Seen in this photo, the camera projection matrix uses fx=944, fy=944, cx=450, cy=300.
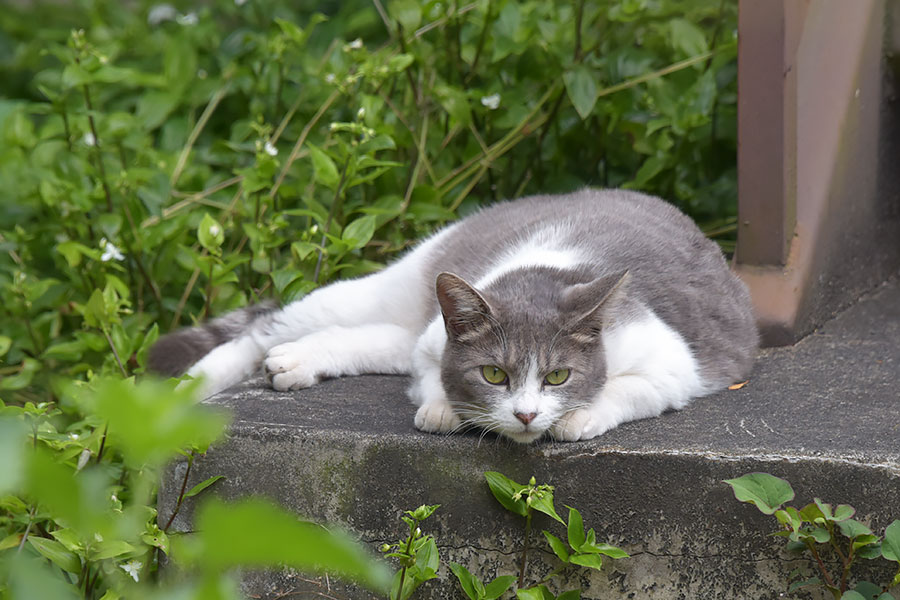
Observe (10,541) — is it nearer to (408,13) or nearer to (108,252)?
(108,252)

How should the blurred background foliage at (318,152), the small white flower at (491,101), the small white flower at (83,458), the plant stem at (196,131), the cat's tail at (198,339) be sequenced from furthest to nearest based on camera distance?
the plant stem at (196,131) < the small white flower at (491,101) < the blurred background foliage at (318,152) < the cat's tail at (198,339) < the small white flower at (83,458)

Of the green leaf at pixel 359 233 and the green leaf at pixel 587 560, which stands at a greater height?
the green leaf at pixel 359 233

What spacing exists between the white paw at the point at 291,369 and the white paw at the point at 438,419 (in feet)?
1.88

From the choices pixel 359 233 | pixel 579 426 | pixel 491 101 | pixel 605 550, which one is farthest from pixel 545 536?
pixel 491 101

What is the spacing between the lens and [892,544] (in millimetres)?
2004

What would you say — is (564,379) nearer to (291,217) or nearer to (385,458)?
(385,458)

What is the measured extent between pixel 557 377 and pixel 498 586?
0.53 metres

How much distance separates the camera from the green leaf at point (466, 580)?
2193 millimetres

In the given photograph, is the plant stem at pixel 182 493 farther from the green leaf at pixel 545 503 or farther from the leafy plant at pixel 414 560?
the green leaf at pixel 545 503

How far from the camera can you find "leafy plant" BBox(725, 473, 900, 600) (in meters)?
2.03

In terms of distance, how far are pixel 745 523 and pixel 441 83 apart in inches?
105

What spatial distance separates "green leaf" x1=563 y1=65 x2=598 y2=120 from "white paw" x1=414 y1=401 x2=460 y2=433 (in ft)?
5.97

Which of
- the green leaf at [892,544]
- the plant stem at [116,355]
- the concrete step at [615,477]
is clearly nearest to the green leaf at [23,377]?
the plant stem at [116,355]

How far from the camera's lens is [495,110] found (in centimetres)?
421
